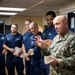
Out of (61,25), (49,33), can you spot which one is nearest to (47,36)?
(49,33)

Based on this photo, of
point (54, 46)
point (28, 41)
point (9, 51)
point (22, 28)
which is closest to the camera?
point (54, 46)

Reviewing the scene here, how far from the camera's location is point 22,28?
893cm

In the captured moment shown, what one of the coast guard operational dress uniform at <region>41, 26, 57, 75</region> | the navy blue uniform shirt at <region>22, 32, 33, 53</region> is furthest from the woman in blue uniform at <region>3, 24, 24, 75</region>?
the coast guard operational dress uniform at <region>41, 26, 57, 75</region>

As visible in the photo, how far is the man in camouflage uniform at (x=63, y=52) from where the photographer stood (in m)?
2.12

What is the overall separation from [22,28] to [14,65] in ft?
14.3

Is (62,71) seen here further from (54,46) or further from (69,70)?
(54,46)

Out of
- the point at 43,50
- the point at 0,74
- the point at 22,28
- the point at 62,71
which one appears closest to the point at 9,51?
the point at 0,74

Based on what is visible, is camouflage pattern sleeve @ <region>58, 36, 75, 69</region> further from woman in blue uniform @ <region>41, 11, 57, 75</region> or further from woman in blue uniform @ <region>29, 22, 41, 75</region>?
woman in blue uniform @ <region>29, 22, 41, 75</region>

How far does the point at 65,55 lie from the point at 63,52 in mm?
41

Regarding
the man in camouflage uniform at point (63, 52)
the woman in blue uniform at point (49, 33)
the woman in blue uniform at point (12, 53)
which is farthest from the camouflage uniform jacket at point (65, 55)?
the woman in blue uniform at point (12, 53)

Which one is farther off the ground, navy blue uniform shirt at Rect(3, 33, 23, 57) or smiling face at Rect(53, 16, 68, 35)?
smiling face at Rect(53, 16, 68, 35)

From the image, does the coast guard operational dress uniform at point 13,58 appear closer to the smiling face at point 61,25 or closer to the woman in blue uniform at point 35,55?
the woman in blue uniform at point 35,55

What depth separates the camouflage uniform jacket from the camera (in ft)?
6.95

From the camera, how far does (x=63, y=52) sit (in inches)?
86.4
